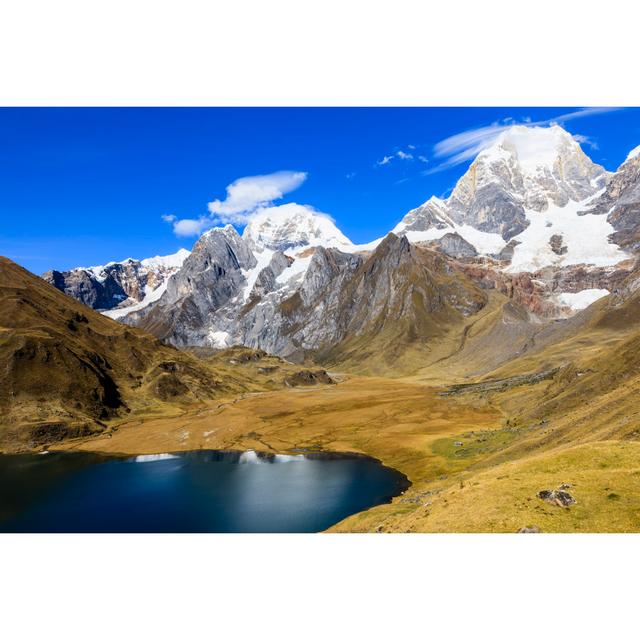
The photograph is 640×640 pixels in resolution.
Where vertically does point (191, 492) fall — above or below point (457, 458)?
below

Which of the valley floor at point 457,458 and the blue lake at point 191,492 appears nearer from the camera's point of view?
the valley floor at point 457,458

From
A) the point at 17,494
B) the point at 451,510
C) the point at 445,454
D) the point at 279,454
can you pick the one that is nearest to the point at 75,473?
the point at 17,494

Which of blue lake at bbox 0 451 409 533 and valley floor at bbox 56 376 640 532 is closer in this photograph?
valley floor at bbox 56 376 640 532

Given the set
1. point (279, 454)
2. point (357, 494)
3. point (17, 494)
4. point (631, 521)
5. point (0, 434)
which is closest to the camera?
point (631, 521)

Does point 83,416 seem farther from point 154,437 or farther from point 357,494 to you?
point 357,494
